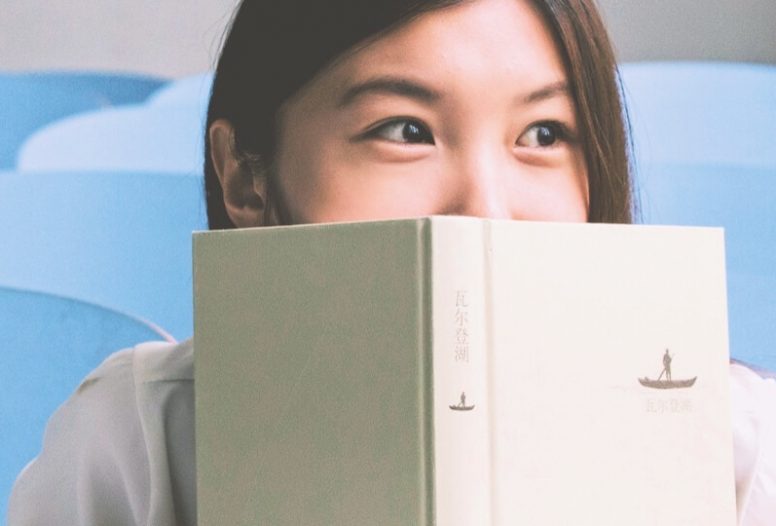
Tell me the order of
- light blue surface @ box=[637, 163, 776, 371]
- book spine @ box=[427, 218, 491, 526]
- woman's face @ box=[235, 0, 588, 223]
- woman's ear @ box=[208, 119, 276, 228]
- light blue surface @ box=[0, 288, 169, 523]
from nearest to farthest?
1. book spine @ box=[427, 218, 491, 526]
2. woman's face @ box=[235, 0, 588, 223]
3. woman's ear @ box=[208, 119, 276, 228]
4. light blue surface @ box=[0, 288, 169, 523]
5. light blue surface @ box=[637, 163, 776, 371]

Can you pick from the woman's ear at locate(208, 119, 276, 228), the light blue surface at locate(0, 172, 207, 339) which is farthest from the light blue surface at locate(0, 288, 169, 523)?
the woman's ear at locate(208, 119, 276, 228)

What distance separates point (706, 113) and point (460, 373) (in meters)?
1.62

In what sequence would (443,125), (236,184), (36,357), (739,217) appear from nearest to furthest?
(443,125)
(236,184)
(36,357)
(739,217)

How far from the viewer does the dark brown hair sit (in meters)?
1.13

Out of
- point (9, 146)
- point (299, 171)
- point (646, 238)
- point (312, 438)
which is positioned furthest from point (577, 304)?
point (9, 146)

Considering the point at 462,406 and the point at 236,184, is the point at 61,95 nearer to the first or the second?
the point at 236,184

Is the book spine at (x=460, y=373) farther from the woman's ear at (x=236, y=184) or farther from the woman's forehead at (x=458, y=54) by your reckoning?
the woman's ear at (x=236, y=184)

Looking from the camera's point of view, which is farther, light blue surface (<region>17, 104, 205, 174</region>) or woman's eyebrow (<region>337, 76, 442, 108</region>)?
light blue surface (<region>17, 104, 205, 174</region>)

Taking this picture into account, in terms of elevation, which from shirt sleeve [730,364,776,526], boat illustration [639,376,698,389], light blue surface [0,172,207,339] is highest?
light blue surface [0,172,207,339]

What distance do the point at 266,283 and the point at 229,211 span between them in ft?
1.67

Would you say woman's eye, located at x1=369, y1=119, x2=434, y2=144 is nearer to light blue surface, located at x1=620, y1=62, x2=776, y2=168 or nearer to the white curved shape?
the white curved shape

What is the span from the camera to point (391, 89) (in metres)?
1.10

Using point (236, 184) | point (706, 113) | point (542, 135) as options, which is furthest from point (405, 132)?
point (706, 113)

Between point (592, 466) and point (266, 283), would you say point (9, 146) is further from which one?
point (592, 466)
